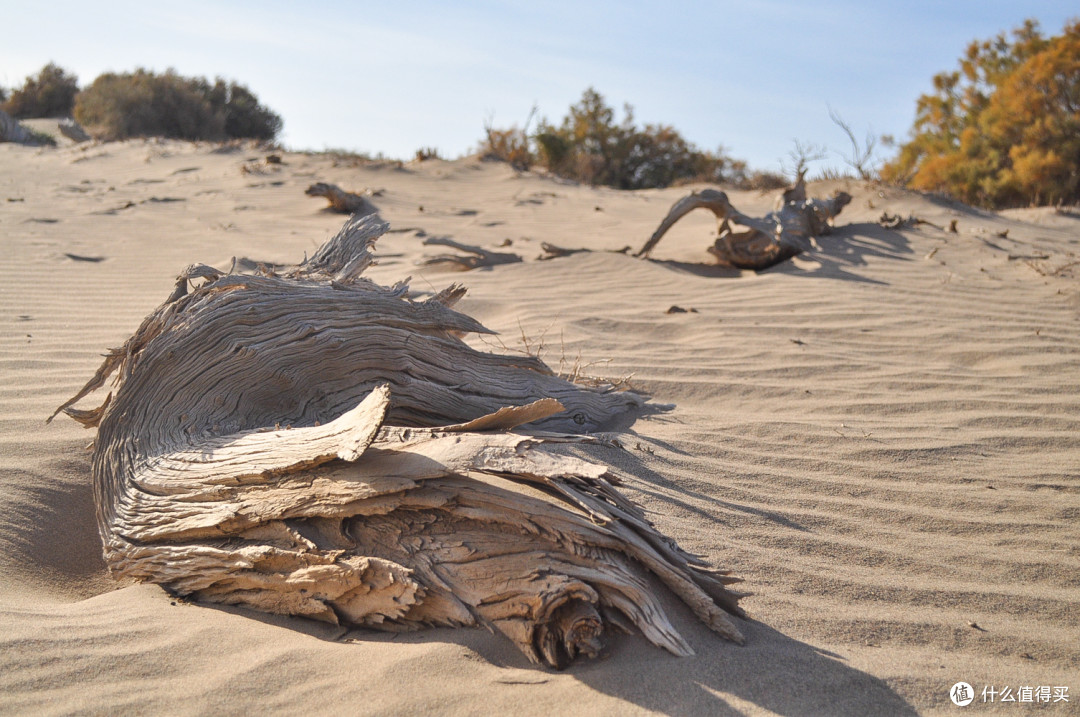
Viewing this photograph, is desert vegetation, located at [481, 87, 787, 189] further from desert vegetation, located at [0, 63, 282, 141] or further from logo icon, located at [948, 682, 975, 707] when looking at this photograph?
logo icon, located at [948, 682, 975, 707]

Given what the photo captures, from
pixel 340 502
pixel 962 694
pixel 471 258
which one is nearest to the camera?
pixel 962 694

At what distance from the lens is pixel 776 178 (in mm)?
11750

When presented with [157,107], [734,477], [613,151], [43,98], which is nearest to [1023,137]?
[613,151]

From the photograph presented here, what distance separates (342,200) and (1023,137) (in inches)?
446

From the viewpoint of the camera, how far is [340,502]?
2.28 metres

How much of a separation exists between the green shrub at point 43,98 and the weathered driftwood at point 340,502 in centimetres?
2510

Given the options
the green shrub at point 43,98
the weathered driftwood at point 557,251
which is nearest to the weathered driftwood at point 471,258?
the weathered driftwood at point 557,251

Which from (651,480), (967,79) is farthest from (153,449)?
(967,79)

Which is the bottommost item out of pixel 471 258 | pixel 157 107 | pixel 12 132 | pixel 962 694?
pixel 962 694

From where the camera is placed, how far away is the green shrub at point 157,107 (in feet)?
64.5

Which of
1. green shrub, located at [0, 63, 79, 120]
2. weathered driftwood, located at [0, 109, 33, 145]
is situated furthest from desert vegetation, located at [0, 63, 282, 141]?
weathered driftwood, located at [0, 109, 33, 145]

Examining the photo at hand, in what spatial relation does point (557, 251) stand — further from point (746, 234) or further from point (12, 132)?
point (12, 132)

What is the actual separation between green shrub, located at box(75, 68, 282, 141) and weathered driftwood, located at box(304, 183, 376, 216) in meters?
11.4

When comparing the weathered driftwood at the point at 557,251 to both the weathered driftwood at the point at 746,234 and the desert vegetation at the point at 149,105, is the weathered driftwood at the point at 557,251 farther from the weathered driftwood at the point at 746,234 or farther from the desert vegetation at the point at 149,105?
the desert vegetation at the point at 149,105
